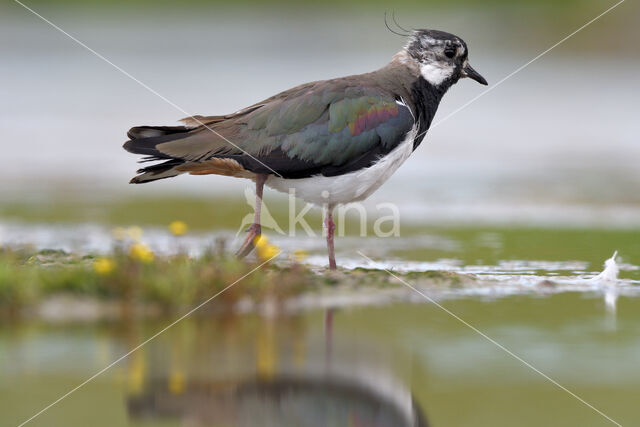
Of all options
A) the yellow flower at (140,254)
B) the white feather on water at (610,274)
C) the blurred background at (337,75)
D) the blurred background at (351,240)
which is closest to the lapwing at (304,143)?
the blurred background at (351,240)

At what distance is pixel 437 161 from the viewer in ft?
48.6

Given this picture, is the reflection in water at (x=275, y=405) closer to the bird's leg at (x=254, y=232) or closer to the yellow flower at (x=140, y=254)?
the yellow flower at (x=140, y=254)

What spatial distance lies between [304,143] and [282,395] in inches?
120

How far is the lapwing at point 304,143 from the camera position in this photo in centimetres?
769

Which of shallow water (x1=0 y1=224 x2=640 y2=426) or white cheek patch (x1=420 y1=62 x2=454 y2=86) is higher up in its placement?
white cheek patch (x1=420 y1=62 x2=454 y2=86)

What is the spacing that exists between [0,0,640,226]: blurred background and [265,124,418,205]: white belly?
9.76 ft

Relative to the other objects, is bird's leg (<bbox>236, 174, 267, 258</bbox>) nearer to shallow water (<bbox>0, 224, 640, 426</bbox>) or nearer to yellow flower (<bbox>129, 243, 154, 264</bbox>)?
shallow water (<bbox>0, 224, 640, 426</bbox>)

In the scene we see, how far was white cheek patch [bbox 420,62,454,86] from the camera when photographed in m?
8.57

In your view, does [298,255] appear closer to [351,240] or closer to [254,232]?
[254,232]

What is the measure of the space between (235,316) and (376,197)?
6.02 metres

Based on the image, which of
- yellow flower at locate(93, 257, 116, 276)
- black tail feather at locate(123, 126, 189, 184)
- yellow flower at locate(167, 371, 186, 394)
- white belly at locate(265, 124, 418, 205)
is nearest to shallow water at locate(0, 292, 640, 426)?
yellow flower at locate(167, 371, 186, 394)

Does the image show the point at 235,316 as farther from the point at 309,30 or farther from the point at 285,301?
the point at 309,30

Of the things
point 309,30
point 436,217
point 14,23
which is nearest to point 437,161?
point 436,217

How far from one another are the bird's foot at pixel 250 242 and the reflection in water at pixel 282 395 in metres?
2.33
